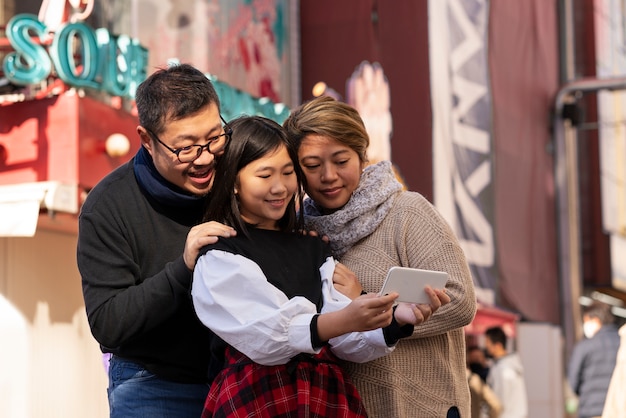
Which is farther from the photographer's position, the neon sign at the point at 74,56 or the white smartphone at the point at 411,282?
the neon sign at the point at 74,56

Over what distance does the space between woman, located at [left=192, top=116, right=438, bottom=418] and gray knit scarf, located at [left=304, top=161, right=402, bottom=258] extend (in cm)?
14

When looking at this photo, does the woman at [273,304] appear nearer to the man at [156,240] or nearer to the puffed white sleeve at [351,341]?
the puffed white sleeve at [351,341]

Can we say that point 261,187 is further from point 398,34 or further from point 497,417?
point 398,34

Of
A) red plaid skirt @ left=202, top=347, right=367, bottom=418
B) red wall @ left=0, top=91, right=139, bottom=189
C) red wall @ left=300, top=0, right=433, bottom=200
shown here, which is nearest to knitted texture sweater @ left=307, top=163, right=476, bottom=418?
red plaid skirt @ left=202, top=347, right=367, bottom=418

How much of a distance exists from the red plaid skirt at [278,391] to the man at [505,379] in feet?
26.3

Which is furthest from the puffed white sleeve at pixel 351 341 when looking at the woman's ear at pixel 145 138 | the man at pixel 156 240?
the woman's ear at pixel 145 138

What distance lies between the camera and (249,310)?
303 centimetres

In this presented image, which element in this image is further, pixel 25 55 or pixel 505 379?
pixel 505 379

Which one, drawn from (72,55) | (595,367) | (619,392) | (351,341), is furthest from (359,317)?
(595,367)

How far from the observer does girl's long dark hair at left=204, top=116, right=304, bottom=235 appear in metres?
3.30

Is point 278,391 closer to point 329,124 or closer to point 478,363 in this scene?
point 329,124

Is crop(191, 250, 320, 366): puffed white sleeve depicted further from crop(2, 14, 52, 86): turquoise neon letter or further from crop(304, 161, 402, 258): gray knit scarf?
crop(2, 14, 52, 86): turquoise neon letter

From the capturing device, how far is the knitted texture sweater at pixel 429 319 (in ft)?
11.2

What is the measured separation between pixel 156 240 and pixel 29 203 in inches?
186
